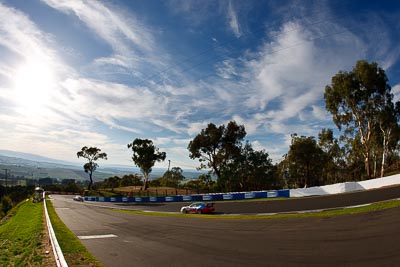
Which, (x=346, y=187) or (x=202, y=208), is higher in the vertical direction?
(x=346, y=187)

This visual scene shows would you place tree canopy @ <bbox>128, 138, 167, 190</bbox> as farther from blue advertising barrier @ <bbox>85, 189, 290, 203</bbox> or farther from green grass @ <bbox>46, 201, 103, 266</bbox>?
green grass @ <bbox>46, 201, 103, 266</bbox>

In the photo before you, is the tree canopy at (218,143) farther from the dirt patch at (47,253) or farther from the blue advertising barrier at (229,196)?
the dirt patch at (47,253)

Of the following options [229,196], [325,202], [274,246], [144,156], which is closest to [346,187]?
[325,202]

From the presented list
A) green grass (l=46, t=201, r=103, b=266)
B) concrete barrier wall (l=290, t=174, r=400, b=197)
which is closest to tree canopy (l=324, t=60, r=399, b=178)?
concrete barrier wall (l=290, t=174, r=400, b=197)

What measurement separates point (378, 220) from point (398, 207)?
14.0ft

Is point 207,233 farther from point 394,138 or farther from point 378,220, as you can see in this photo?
point 394,138

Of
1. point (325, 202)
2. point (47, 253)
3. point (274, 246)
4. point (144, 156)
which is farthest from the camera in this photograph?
point (144, 156)

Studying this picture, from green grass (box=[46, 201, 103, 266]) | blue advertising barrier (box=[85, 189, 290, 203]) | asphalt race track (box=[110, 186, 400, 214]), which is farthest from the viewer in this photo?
blue advertising barrier (box=[85, 189, 290, 203])

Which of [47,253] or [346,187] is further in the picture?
[346,187]

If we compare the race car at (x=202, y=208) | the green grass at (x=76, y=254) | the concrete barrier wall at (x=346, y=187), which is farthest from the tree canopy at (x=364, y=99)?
the green grass at (x=76, y=254)

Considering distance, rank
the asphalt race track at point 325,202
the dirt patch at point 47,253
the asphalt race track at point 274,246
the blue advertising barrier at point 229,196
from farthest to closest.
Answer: the blue advertising barrier at point 229,196 → the asphalt race track at point 325,202 → the dirt patch at point 47,253 → the asphalt race track at point 274,246

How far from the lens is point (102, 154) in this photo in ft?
313

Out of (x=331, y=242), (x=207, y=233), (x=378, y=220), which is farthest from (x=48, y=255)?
(x=378, y=220)

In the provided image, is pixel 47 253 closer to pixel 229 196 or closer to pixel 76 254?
pixel 76 254
